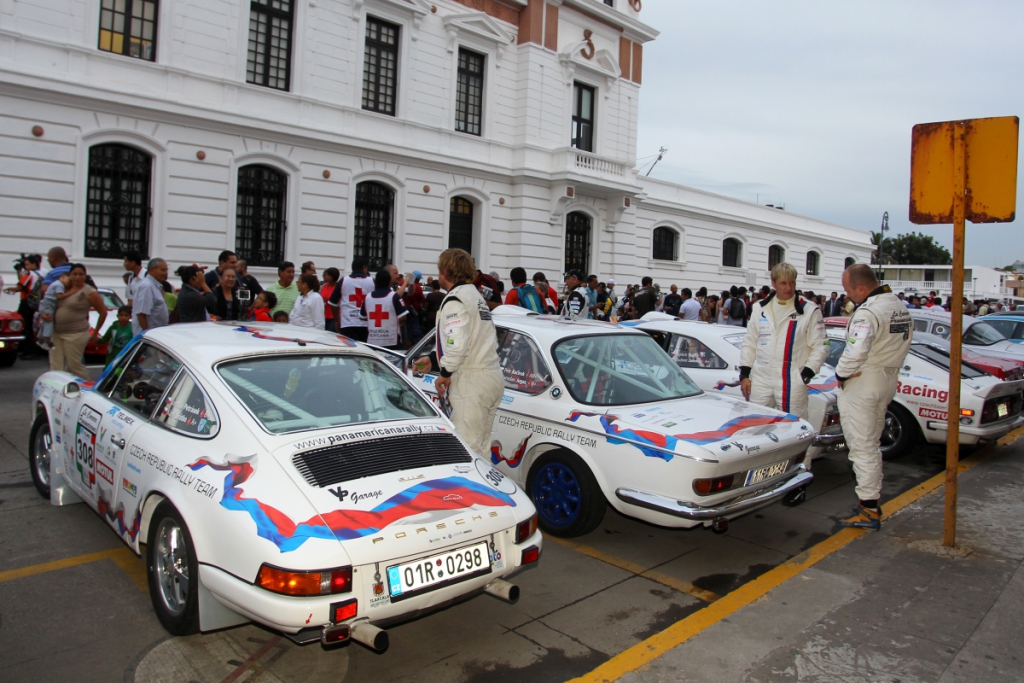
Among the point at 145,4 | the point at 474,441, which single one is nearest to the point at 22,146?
the point at 145,4

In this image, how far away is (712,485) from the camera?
4.42 meters

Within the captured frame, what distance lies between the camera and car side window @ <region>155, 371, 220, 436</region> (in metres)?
3.68

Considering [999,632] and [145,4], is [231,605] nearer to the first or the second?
[999,632]

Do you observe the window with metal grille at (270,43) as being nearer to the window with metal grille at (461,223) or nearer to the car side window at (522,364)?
the window with metal grille at (461,223)

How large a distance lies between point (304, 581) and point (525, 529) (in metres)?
1.14

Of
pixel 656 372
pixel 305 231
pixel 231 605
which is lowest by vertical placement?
pixel 231 605

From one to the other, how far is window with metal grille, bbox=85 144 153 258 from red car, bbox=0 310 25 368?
4.04 metres

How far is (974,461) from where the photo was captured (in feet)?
26.8

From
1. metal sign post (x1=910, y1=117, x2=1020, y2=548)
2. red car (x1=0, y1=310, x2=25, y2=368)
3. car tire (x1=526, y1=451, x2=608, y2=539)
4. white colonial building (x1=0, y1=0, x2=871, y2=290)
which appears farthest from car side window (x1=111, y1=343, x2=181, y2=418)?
white colonial building (x1=0, y1=0, x2=871, y2=290)

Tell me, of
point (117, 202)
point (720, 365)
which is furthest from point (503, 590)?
point (117, 202)

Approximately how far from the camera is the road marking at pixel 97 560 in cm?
412

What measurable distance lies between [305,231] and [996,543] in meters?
15.8

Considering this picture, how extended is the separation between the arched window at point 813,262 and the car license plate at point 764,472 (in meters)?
35.0

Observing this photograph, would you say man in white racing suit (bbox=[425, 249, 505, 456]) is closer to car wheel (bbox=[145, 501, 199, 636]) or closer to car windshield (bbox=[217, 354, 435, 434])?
car windshield (bbox=[217, 354, 435, 434])
